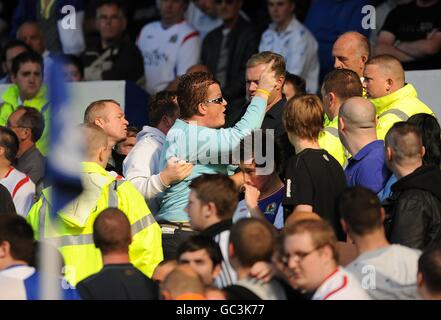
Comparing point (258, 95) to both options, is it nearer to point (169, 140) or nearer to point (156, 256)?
point (169, 140)

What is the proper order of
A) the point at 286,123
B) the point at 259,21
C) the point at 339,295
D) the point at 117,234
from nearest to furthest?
1. the point at 339,295
2. the point at 117,234
3. the point at 286,123
4. the point at 259,21

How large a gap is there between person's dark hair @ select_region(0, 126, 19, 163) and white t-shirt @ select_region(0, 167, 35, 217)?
0.36 ft

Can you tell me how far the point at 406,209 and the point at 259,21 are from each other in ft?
22.1

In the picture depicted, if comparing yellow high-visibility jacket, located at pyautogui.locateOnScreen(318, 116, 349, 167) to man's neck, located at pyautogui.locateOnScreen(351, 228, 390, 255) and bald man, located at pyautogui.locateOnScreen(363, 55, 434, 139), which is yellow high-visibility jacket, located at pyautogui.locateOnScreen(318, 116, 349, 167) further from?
man's neck, located at pyautogui.locateOnScreen(351, 228, 390, 255)

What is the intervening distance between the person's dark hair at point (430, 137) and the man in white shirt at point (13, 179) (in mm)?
3221

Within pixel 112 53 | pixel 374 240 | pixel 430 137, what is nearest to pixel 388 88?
pixel 430 137

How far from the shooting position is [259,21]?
50.3 ft

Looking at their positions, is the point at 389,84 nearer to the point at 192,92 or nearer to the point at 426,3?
the point at 192,92

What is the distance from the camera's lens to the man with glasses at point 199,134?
987 cm

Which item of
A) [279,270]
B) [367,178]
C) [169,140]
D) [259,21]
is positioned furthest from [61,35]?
[279,270]

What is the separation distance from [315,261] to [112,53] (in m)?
7.02

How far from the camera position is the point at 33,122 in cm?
1244


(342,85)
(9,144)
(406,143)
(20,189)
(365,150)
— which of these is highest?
(342,85)

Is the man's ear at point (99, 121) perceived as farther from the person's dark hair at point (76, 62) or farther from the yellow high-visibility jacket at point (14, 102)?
the person's dark hair at point (76, 62)
